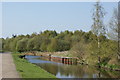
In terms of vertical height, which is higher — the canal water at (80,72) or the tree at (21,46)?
the tree at (21,46)

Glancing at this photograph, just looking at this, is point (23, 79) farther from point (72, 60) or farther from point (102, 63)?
point (72, 60)

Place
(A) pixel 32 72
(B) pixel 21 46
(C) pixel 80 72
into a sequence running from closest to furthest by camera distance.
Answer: (A) pixel 32 72 → (C) pixel 80 72 → (B) pixel 21 46

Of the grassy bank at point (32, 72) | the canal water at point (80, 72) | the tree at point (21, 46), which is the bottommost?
the canal water at point (80, 72)

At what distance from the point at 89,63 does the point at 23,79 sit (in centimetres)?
2007

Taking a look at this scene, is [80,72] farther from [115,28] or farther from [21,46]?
[21,46]

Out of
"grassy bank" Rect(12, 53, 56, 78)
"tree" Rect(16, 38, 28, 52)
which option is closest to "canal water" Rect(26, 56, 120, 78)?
"grassy bank" Rect(12, 53, 56, 78)

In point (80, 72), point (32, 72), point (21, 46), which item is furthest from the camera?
point (21, 46)

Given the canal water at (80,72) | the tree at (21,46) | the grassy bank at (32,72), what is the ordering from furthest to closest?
the tree at (21,46) < the canal water at (80,72) < the grassy bank at (32,72)

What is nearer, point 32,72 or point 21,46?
point 32,72

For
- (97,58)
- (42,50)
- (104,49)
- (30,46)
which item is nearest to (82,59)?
(97,58)

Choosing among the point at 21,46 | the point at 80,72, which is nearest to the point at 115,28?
the point at 80,72

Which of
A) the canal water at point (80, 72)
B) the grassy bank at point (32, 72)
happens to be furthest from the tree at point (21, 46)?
the grassy bank at point (32, 72)

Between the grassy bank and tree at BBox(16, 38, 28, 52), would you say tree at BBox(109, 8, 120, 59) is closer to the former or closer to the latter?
the grassy bank

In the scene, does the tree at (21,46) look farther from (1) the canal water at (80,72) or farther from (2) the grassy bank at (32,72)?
(2) the grassy bank at (32,72)
